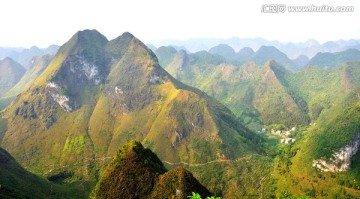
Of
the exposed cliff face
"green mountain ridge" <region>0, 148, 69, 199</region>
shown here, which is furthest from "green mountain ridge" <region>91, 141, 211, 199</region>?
the exposed cliff face

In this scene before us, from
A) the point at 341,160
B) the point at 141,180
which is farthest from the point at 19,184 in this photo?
the point at 341,160

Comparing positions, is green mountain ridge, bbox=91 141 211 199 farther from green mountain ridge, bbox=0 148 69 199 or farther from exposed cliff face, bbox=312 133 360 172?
exposed cliff face, bbox=312 133 360 172

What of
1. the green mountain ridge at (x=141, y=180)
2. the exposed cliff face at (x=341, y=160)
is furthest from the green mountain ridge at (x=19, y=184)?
the exposed cliff face at (x=341, y=160)

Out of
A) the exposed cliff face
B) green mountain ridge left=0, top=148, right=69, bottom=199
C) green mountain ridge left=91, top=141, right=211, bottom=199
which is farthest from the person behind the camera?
the exposed cliff face

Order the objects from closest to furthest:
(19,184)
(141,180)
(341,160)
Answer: (141,180), (19,184), (341,160)

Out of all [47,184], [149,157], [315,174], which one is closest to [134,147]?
[149,157]

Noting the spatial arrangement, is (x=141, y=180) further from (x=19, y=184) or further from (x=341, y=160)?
(x=341, y=160)

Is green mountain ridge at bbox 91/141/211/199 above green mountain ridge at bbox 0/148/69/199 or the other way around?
above

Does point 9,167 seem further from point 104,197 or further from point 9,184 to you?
point 104,197

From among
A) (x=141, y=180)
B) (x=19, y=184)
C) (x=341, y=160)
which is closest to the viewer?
(x=141, y=180)

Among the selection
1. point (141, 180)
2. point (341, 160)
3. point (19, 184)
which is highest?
point (141, 180)

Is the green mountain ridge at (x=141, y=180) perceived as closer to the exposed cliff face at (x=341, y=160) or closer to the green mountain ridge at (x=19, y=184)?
the green mountain ridge at (x=19, y=184)
